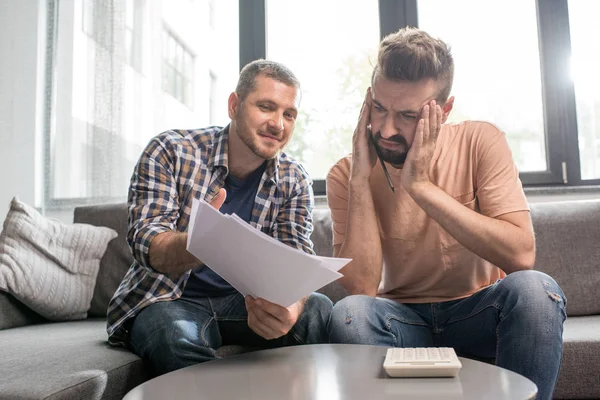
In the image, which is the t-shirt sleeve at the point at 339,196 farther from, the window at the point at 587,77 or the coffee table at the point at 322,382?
the window at the point at 587,77

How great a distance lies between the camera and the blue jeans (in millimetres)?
1121

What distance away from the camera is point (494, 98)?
8.78ft

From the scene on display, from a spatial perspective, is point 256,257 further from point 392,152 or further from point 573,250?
point 573,250

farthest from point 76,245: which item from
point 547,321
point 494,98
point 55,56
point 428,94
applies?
point 494,98

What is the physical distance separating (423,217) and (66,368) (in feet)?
2.87

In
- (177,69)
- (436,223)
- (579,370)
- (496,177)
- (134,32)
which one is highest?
(134,32)

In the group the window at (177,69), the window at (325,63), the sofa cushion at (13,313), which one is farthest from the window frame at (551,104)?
the sofa cushion at (13,313)

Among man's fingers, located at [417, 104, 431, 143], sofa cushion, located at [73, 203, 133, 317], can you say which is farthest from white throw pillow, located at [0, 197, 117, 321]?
man's fingers, located at [417, 104, 431, 143]

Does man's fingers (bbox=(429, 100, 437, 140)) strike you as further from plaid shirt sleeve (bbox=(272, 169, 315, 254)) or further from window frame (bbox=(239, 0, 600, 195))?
window frame (bbox=(239, 0, 600, 195))

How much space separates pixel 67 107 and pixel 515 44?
1.97m

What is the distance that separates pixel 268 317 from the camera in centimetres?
121

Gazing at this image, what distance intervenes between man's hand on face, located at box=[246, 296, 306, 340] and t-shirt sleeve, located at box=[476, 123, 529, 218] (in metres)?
0.55

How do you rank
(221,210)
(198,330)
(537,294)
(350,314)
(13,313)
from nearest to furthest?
(537,294)
(350,314)
(198,330)
(221,210)
(13,313)

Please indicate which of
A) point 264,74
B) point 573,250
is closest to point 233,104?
point 264,74
